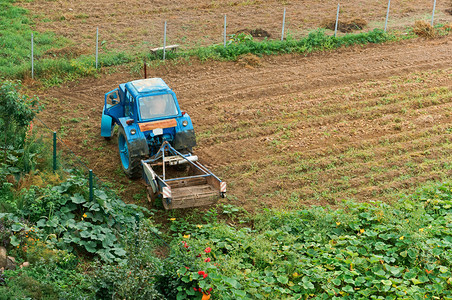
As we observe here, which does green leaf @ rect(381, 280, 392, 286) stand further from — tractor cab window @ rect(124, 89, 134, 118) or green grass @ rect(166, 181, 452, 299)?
tractor cab window @ rect(124, 89, 134, 118)

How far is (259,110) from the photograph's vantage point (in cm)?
1526

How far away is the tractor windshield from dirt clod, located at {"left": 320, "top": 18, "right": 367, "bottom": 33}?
39.3ft

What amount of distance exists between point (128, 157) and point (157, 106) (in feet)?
4.29

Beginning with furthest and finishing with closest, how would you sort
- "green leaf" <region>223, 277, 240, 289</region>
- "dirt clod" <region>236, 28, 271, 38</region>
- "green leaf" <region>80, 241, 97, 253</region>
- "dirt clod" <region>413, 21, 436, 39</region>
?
"dirt clod" <region>413, 21, 436, 39</region>, "dirt clod" <region>236, 28, 271, 38</region>, "green leaf" <region>80, 241, 97, 253</region>, "green leaf" <region>223, 277, 240, 289</region>

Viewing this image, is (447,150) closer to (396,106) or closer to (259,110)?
(396,106)

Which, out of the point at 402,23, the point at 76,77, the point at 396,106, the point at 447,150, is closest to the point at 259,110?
the point at 396,106

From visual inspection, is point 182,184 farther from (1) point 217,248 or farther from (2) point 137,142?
(1) point 217,248

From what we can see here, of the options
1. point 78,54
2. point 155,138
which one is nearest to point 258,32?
point 78,54

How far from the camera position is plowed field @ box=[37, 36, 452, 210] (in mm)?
A: 11969

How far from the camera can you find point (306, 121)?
14.6 metres

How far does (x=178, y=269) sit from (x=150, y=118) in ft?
14.4

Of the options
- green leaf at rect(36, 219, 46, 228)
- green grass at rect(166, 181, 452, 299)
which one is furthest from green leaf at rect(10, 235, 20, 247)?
green grass at rect(166, 181, 452, 299)

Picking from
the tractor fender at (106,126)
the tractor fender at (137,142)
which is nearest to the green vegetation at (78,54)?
the tractor fender at (106,126)

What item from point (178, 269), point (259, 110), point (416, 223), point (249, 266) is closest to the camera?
point (178, 269)
